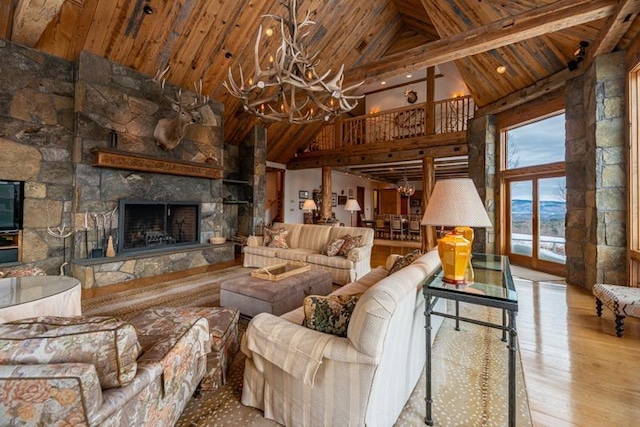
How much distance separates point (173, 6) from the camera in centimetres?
400

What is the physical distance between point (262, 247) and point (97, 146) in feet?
9.71

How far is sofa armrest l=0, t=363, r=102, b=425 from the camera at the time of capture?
2.83ft

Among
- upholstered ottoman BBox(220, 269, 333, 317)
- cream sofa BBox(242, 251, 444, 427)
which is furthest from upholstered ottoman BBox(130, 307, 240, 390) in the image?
upholstered ottoman BBox(220, 269, 333, 317)

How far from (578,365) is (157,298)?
13.8 ft

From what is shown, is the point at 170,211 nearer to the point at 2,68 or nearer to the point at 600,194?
the point at 2,68

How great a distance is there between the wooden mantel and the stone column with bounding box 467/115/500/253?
5.49 metres

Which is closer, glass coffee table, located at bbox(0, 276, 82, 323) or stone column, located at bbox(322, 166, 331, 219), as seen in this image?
glass coffee table, located at bbox(0, 276, 82, 323)

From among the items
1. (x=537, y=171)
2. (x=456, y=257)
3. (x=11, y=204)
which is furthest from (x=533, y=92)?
(x=11, y=204)

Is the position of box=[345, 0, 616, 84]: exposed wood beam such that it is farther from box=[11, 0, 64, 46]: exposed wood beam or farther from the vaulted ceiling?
box=[11, 0, 64, 46]: exposed wood beam

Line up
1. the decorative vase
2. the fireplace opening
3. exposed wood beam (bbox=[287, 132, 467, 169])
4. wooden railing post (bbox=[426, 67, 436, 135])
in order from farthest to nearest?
wooden railing post (bbox=[426, 67, 436, 135])
exposed wood beam (bbox=[287, 132, 467, 169])
the fireplace opening
the decorative vase

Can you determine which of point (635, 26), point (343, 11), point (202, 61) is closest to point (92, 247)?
point (202, 61)

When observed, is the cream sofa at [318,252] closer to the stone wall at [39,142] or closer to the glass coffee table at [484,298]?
the glass coffee table at [484,298]

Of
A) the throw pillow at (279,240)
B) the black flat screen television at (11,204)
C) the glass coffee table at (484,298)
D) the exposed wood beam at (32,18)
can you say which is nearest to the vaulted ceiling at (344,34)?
the exposed wood beam at (32,18)

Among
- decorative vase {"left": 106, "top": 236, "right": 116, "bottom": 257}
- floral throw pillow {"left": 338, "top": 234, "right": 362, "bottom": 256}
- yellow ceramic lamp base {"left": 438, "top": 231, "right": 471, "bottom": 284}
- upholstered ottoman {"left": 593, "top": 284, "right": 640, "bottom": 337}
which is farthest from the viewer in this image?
floral throw pillow {"left": 338, "top": 234, "right": 362, "bottom": 256}
